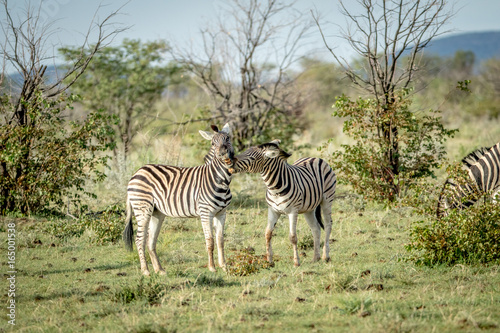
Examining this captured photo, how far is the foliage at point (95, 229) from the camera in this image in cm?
893

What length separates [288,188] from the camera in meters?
7.04

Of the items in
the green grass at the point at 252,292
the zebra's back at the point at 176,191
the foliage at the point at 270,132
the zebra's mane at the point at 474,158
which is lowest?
the green grass at the point at 252,292

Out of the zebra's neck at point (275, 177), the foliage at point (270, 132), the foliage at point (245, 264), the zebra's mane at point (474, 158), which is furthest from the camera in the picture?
the foliage at point (270, 132)

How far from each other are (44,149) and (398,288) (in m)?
7.51

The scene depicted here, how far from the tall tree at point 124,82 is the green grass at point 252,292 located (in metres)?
10.4

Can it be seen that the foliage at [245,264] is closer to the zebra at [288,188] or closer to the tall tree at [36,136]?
the zebra at [288,188]

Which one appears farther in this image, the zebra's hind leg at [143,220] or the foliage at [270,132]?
the foliage at [270,132]

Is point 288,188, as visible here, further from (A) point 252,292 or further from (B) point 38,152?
(B) point 38,152

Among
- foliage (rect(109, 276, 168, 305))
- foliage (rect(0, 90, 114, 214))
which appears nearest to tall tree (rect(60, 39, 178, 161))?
foliage (rect(0, 90, 114, 214))

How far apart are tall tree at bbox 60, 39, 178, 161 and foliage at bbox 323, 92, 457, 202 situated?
9573 mm

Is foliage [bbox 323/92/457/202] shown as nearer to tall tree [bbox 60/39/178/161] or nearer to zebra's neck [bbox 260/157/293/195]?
zebra's neck [bbox 260/157/293/195]

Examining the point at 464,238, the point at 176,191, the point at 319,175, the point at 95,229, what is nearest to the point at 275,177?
the point at 319,175

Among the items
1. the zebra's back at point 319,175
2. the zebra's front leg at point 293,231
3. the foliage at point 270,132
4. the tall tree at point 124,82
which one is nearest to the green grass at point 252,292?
the zebra's front leg at point 293,231

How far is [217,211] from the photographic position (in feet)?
22.8
